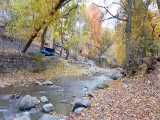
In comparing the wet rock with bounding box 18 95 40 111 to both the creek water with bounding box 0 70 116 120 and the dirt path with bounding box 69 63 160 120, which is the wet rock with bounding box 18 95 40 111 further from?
the dirt path with bounding box 69 63 160 120

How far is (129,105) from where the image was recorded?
48.6 feet

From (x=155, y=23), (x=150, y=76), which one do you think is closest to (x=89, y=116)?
(x=150, y=76)

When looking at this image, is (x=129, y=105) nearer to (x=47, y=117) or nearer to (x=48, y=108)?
(x=47, y=117)

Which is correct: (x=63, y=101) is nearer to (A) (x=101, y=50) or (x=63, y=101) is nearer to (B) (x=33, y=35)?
(B) (x=33, y=35)

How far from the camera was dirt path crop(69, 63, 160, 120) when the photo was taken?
13241 mm

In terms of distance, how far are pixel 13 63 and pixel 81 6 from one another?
903 centimetres

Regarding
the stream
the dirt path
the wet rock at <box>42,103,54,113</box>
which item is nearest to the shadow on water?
the stream

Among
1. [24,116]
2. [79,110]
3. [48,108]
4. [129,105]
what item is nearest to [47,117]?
[24,116]

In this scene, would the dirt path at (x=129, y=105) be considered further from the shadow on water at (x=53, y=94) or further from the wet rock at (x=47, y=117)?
the shadow on water at (x=53, y=94)

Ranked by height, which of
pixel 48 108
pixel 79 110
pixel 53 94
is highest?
pixel 79 110

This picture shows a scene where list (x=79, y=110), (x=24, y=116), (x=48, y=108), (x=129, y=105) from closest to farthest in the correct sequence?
(x=129, y=105) < (x=24, y=116) < (x=79, y=110) < (x=48, y=108)

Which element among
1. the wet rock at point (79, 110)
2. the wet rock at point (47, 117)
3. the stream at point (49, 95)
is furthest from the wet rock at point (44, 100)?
the wet rock at point (79, 110)

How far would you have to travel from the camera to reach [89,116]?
1452 cm

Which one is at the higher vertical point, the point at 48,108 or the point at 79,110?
the point at 79,110
